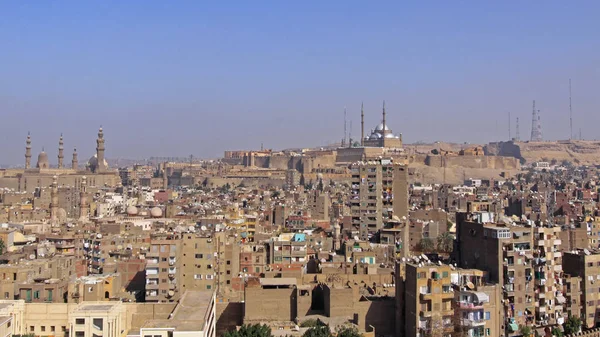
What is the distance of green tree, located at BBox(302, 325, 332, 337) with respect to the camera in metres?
13.7

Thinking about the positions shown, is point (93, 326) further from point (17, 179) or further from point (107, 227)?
point (17, 179)

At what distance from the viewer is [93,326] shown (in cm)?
1195

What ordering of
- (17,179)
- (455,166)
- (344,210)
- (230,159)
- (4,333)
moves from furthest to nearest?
(230,159)
(455,166)
(17,179)
(344,210)
(4,333)

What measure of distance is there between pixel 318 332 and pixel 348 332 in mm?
501

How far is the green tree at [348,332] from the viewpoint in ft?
44.7

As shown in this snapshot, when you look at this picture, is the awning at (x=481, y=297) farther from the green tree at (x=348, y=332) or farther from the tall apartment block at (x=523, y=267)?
the green tree at (x=348, y=332)

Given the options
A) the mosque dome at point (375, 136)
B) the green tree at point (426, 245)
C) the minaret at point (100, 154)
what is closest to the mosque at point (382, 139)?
the mosque dome at point (375, 136)

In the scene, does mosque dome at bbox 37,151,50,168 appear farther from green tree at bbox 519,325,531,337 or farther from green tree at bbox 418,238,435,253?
green tree at bbox 519,325,531,337

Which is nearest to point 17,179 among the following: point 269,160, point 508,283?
point 269,160

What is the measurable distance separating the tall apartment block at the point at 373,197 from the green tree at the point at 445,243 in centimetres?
175

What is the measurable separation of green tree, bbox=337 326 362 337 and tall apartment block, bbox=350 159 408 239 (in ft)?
38.5

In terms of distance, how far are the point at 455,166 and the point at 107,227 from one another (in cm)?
5877

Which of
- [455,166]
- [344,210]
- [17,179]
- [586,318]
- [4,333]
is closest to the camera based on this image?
[4,333]

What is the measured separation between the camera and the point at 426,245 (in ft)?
90.4
